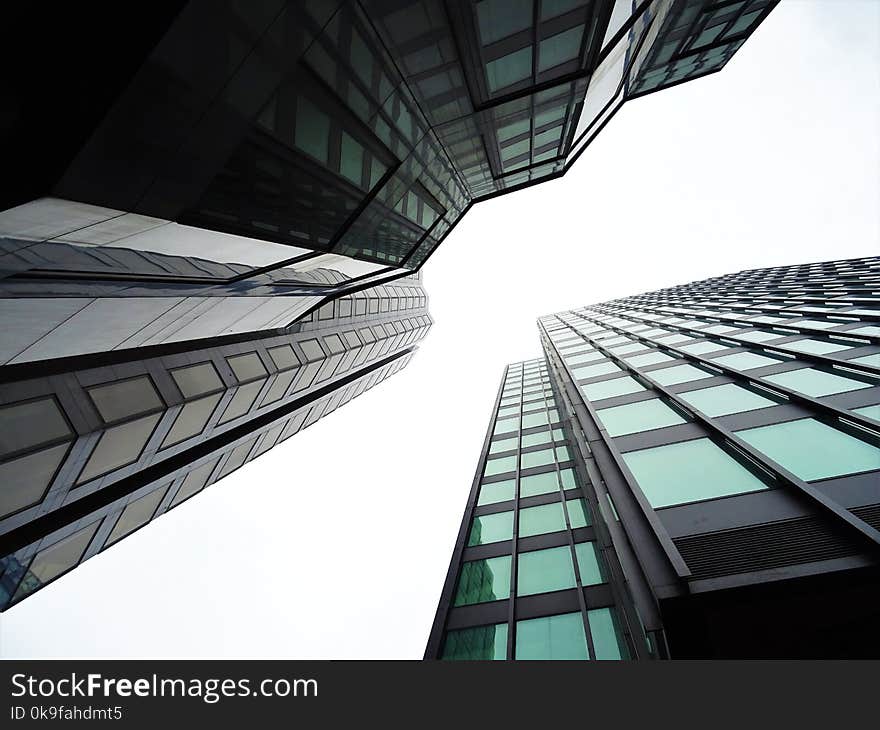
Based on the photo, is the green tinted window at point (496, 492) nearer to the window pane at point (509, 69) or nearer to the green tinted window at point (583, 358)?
the green tinted window at point (583, 358)

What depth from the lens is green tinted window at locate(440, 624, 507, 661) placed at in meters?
10.7

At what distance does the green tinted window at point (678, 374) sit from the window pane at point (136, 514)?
61.2ft

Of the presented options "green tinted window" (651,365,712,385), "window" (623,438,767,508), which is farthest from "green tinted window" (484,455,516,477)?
"window" (623,438,767,508)

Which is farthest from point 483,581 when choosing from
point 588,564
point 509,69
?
point 509,69

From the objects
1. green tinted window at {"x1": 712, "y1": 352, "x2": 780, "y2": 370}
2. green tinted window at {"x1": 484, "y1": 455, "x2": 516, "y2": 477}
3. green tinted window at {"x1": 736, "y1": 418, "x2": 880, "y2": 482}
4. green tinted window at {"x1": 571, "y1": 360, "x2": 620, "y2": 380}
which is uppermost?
green tinted window at {"x1": 712, "y1": 352, "x2": 780, "y2": 370}

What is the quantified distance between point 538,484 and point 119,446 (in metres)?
15.8

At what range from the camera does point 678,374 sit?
15.1 metres

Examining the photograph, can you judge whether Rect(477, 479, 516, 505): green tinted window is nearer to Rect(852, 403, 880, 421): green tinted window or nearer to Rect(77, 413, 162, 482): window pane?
Rect(852, 403, 880, 421): green tinted window

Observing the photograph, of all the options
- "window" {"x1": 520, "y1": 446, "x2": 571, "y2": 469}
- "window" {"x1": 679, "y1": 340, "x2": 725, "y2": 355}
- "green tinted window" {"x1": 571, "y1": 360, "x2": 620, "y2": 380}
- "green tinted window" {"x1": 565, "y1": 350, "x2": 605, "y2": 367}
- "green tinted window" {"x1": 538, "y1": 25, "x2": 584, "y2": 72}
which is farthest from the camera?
"green tinted window" {"x1": 565, "y1": 350, "x2": 605, "y2": 367}

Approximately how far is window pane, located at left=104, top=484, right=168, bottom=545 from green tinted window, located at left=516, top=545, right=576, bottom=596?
13072 mm

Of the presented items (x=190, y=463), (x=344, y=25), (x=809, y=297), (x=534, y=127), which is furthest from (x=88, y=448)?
(x=809, y=297)

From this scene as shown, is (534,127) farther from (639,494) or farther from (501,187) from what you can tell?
(639,494)

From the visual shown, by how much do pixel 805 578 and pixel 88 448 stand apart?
44.2 feet
